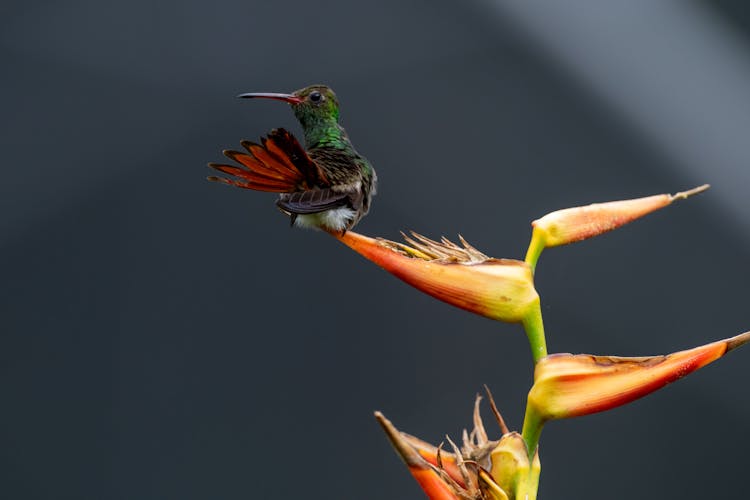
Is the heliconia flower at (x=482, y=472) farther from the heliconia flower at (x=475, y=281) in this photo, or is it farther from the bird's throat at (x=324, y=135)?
the bird's throat at (x=324, y=135)

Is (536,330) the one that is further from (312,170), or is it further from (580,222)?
(312,170)

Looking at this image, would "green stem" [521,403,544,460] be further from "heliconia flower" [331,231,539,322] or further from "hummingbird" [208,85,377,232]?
"hummingbird" [208,85,377,232]

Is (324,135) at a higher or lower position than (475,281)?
higher

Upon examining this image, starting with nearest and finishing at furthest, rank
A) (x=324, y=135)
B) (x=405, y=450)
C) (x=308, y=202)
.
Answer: (x=405, y=450) → (x=308, y=202) → (x=324, y=135)

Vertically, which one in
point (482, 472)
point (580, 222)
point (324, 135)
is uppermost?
point (324, 135)

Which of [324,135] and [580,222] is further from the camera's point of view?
[324,135]

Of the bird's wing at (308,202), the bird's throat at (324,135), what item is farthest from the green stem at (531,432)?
the bird's throat at (324,135)

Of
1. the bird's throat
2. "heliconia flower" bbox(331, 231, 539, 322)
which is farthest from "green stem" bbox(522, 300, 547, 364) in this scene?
the bird's throat

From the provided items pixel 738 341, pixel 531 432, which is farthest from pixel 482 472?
pixel 738 341

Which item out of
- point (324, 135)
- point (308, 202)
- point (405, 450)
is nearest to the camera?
point (405, 450)
